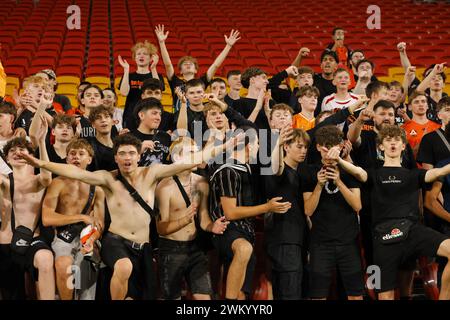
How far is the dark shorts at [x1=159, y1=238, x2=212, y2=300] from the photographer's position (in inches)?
182

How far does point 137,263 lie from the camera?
14.7ft

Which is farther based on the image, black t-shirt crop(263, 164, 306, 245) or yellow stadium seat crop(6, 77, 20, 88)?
yellow stadium seat crop(6, 77, 20, 88)

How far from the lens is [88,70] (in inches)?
353

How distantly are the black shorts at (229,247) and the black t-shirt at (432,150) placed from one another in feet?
5.06

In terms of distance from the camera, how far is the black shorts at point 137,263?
4457 millimetres

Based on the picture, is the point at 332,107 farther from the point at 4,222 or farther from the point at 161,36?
the point at 4,222

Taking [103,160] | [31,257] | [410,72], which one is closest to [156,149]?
[103,160]

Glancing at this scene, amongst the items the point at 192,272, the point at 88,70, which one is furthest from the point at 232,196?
the point at 88,70

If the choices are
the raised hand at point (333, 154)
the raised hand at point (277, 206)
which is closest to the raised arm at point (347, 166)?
the raised hand at point (333, 154)

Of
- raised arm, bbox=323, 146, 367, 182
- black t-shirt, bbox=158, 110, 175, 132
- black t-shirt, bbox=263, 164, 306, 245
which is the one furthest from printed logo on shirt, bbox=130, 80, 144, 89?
raised arm, bbox=323, 146, 367, 182

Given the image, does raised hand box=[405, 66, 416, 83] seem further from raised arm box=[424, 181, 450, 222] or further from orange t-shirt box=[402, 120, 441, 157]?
raised arm box=[424, 181, 450, 222]

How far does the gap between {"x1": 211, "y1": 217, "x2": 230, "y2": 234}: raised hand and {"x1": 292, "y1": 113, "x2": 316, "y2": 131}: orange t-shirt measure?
156cm

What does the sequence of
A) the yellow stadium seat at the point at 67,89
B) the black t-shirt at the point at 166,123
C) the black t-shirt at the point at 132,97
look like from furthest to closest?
the yellow stadium seat at the point at 67,89, the black t-shirt at the point at 132,97, the black t-shirt at the point at 166,123

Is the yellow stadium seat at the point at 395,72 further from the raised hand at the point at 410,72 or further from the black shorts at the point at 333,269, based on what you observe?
the black shorts at the point at 333,269
